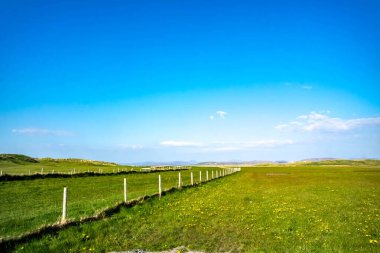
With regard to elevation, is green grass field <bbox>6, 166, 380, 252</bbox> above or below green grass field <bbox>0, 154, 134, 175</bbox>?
below

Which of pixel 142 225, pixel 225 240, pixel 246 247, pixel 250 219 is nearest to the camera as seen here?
pixel 246 247

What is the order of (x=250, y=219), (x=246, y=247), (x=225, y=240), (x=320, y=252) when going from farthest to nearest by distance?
(x=250, y=219) → (x=225, y=240) → (x=246, y=247) → (x=320, y=252)

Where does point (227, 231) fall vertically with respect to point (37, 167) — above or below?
below

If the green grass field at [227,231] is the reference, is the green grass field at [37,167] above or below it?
above

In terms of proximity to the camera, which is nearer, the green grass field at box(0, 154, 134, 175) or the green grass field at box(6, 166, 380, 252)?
the green grass field at box(6, 166, 380, 252)

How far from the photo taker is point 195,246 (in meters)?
13.2

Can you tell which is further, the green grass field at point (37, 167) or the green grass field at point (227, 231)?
the green grass field at point (37, 167)

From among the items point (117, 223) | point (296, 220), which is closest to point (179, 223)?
point (117, 223)

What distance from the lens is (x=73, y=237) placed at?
47.3 ft

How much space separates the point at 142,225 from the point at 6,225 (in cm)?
745

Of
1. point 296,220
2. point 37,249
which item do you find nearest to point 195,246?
point 37,249

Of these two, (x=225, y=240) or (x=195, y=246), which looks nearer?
(x=195, y=246)

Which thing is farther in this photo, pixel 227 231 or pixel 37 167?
pixel 37 167

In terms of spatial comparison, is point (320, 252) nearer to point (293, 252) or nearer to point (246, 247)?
point (293, 252)
